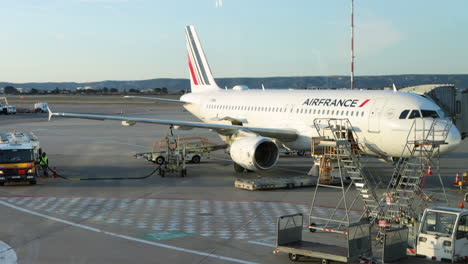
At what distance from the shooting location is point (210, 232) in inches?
725

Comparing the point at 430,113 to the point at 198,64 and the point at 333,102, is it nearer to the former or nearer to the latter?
the point at 333,102

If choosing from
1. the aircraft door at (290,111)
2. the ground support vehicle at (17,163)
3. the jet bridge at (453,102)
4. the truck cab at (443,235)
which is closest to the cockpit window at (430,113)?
the jet bridge at (453,102)

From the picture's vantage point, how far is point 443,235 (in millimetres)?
14797

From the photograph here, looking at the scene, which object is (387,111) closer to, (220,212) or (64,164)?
(220,212)

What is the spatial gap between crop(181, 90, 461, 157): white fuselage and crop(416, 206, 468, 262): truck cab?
9.14 m

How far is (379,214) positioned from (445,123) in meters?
7.48

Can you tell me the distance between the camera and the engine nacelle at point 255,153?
88.7ft

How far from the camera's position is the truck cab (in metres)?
14.6

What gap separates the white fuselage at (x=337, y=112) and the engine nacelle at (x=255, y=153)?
6.79ft

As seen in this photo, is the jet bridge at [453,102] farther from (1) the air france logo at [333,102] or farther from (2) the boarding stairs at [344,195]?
(2) the boarding stairs at [344,195]

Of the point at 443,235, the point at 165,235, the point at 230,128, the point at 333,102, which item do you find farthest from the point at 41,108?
the point at 443,235

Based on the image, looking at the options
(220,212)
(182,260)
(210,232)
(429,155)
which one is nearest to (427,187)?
(429,155)

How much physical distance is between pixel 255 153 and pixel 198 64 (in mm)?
17439

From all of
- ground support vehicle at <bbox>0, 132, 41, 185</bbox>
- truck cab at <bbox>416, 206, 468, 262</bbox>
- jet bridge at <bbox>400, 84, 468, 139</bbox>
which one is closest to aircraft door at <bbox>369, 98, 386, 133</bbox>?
jet bridge at <bbox>400, 84, 468, 139</bbox>
